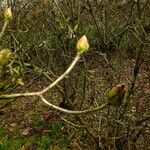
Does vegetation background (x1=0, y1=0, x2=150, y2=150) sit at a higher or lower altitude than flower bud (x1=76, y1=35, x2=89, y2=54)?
lower

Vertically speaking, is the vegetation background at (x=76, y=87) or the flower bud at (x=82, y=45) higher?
the flower bud at (x=82, y=45)

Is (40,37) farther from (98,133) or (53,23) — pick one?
(98,133)

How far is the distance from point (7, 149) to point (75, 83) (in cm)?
163

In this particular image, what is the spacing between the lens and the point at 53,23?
743 centimetres

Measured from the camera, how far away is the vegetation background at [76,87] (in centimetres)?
536

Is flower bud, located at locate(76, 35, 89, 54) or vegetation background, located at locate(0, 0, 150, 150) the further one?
vegetation background, located at locate(0, 0, 150, 150)

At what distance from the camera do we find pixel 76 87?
7145 mm

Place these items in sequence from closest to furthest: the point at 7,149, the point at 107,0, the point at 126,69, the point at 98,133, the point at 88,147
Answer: the point at 98,133, the point at 88,147, the point at 7,149, the point at 107,0, the point at 126,69

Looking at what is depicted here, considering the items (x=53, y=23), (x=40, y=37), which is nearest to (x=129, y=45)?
(x=40, y=37)

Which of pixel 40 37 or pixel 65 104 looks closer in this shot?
pixel 65 104

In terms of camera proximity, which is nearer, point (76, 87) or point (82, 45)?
point (82, 45)

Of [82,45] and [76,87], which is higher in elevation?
[82,45]

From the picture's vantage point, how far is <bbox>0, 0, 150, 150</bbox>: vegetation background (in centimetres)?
536

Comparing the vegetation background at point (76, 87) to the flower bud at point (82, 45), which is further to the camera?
the vegetation background at point (76, 87)
